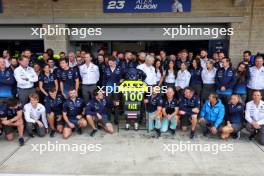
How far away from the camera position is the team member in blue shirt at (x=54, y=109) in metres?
6.87

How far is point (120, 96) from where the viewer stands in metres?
7.46

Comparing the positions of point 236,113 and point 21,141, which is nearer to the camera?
point 21,141

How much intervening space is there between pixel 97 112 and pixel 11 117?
173 cm

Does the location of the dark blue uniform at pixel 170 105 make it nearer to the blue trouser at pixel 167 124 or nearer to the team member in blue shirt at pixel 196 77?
the blue trouser at pixel 167 124

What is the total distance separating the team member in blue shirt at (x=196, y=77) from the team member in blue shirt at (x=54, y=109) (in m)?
3.03

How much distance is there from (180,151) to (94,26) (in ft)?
17.9

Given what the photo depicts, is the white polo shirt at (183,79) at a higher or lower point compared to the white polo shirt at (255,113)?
higher

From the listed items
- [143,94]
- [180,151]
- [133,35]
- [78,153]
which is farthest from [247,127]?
[133,35]

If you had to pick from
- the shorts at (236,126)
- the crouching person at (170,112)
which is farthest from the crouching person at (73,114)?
the shorts at (236,126)

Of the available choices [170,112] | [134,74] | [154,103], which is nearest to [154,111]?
[154,103]

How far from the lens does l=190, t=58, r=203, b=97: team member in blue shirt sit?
7.50 metres

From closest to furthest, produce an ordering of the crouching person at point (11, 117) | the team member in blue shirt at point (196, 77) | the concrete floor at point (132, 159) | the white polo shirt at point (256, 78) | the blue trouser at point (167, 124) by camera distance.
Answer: the concrete floor at point (132, 159)
the crouching person at point (11, 117)
the blue trouser at point (167, 124)
the white polo shirt at point (256, 78)
the team member in blue shirt at point (196, 77)

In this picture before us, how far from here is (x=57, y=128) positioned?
695 cm

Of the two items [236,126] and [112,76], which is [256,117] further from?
[112,76]
